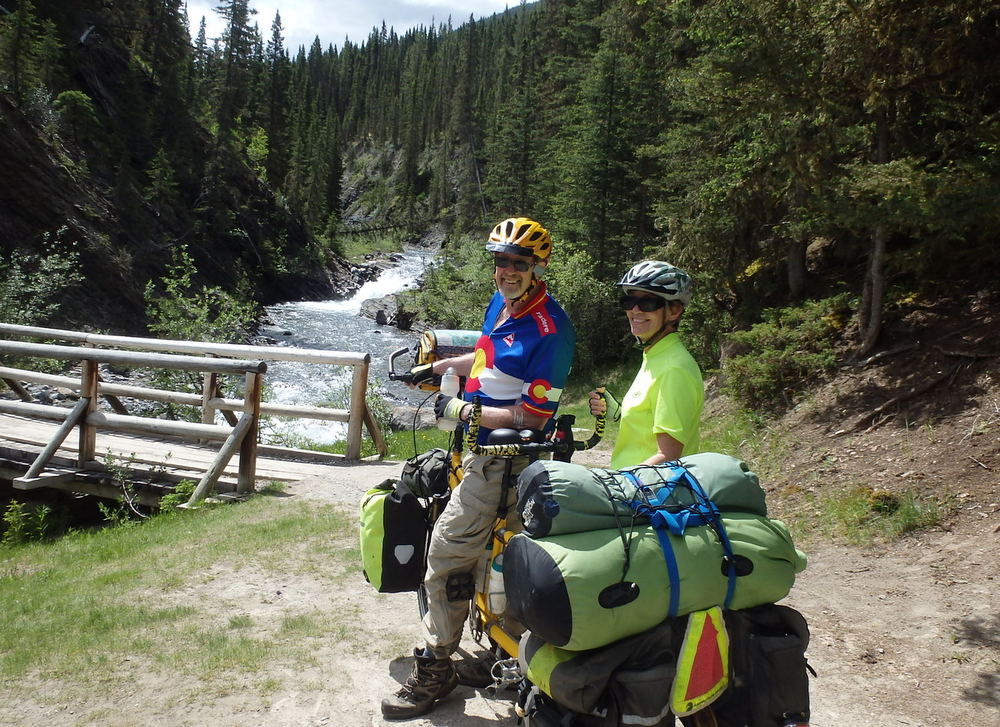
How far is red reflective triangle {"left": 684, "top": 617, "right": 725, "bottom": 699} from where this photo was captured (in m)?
2.28

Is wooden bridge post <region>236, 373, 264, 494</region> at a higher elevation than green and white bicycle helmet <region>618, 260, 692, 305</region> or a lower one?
lower

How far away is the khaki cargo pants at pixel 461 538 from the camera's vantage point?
3453mm

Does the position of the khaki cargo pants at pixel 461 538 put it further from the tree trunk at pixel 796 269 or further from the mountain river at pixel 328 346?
the tree trunk at pixel 796 269

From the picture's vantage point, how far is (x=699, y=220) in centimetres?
1173

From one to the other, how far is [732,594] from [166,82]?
47.7m

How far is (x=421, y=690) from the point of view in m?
3.58

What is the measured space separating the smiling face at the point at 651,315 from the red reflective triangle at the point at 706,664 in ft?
4.45

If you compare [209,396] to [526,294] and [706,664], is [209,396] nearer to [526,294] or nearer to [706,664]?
[526,294]

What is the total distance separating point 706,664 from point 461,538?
4.85 ft

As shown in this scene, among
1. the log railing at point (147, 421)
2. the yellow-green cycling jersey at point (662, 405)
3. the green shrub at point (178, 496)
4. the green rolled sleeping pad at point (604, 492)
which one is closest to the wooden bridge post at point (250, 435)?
the log railing at point (147, 421)

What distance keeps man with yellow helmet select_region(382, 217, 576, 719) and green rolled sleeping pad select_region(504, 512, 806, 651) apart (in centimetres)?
97

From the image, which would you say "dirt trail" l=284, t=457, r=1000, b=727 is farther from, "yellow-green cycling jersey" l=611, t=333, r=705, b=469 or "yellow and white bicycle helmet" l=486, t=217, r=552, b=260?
"yellow and white bicycle helmet" l=486, t=217, r=552, b=260

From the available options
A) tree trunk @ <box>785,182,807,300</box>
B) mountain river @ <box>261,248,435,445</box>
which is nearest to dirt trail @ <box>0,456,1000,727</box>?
mountain river @ <box>261,248,435,445</box>

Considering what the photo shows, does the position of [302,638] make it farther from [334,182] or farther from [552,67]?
[334,182]
